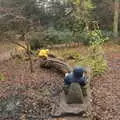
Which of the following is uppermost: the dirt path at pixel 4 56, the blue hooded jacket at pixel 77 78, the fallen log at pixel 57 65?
the blue hooded jacket at pixel 77 78

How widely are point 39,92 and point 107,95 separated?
1.91 metres

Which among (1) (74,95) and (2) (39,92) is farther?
(2) (39,92)

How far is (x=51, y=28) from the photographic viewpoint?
738 inches

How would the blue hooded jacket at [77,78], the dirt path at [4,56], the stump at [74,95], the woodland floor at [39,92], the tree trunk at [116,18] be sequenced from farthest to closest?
1. the tree trunk at [116,18]
2. the dirt path at [4,56]
3. the blue hooded jacket at [77,78]
4. the woodland floor at [39,92]
5. the stump at [74,95]

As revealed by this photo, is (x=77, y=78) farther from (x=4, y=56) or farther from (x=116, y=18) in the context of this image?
(x=116, y=18)

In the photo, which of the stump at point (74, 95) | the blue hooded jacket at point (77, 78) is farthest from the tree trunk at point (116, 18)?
the stump at point (74, 95)

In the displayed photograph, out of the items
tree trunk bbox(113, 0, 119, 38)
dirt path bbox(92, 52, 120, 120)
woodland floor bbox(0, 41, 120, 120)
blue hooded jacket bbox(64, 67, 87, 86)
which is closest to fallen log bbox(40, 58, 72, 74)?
woodland floor bbox(0, 41, 120, 120)

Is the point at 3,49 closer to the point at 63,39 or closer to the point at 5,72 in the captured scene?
the point at 63,39

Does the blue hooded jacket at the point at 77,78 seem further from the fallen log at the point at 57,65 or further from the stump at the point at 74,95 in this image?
the fallen log at the point at 57,65

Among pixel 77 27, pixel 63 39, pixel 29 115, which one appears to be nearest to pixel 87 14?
pixel 77 27

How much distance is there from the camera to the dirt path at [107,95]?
7206 millimetres

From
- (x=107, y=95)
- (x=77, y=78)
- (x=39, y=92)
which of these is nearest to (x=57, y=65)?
(x=39, y=92)

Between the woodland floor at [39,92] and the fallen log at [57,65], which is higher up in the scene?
the fallen log at [57,65]

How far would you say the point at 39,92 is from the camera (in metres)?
8.82
